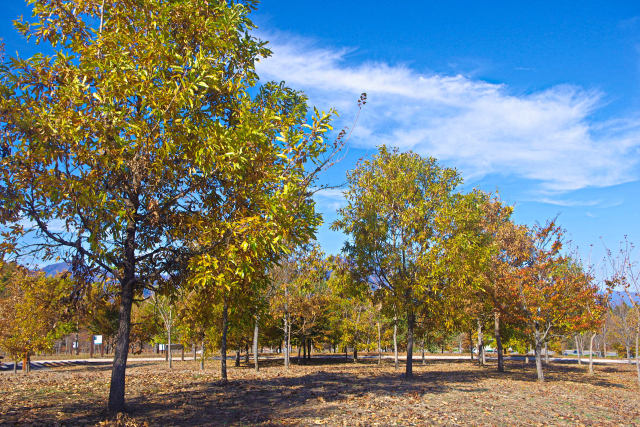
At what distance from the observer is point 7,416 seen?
28.7 feet

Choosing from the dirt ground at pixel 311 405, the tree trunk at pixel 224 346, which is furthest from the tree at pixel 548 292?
the tree trunk at pixel 224 346

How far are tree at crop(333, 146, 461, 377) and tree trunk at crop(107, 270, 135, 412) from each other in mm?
11848

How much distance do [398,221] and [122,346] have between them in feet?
45.6

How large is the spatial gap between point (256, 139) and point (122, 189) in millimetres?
3495

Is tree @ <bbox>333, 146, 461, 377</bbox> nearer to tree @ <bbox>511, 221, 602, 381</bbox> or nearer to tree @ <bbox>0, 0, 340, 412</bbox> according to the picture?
tree @ <bbox>511, 221, 602, 381</bbox>

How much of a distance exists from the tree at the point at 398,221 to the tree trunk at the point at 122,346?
1185cm

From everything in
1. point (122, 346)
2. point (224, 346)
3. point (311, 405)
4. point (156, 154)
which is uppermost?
point (156, 154)

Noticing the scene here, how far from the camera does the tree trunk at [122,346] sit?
28.8 ft

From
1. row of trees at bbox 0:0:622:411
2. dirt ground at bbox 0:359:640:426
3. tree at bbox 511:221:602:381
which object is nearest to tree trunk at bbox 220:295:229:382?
dirt ground at bbox 0:359:640:426

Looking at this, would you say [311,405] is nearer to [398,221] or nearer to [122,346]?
[122,346]

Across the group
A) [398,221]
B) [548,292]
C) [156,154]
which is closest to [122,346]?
[156,154]

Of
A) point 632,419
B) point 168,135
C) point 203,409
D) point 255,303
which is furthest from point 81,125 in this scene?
point 632,419

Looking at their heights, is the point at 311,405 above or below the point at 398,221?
below

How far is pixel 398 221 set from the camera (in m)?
19.7
